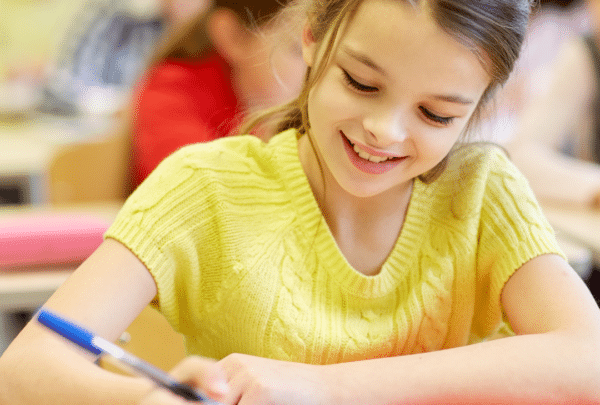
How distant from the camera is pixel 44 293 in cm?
97

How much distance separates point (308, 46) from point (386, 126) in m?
0.17

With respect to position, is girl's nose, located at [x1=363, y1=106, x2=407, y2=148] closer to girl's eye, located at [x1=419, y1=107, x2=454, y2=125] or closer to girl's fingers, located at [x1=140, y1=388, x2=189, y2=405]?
girl's eye, located at [x1=419, y1=107, x2=454, y2=125]

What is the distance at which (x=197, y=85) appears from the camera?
1741 mm

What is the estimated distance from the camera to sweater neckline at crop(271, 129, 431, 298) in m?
0.73

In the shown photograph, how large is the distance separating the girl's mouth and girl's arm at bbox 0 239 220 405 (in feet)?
0.80

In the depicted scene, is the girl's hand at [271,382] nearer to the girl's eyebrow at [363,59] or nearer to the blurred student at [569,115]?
the girl's eyebrow at [363,59]

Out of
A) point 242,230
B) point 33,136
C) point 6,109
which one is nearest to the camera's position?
point 242,230

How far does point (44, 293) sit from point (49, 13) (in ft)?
13.0

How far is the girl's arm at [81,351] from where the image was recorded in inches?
21.7

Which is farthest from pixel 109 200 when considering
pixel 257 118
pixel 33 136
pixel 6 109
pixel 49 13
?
pixel 49 13

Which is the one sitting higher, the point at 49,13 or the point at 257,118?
the point at 257,118

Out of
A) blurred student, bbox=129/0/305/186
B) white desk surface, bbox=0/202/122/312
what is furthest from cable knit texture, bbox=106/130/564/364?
blurred student, bbox=129/0/305/186

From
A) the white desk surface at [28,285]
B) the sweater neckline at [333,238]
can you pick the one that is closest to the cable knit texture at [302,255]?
the sweater neckline at [333,238]

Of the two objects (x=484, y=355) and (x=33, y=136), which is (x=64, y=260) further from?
(x=33, y=136)
